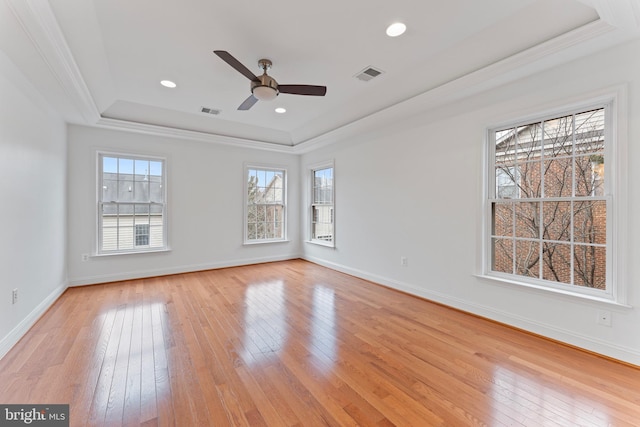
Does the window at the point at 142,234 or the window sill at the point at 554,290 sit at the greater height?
the window at the point at 142,234

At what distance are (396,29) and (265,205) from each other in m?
4.42

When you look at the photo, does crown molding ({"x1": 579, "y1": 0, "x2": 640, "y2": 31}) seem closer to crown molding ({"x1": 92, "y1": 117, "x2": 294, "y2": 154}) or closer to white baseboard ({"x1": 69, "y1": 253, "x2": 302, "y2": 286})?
crown molding ({"x1": 92, "y1": 117, "x2": 294, "y2": 154})

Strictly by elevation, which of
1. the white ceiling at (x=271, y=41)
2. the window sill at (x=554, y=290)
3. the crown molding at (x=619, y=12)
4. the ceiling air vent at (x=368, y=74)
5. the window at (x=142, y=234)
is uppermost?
the ceiling air vent at (x=368, y=74)

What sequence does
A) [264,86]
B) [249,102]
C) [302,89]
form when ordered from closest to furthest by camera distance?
[264,86]
[302,89]
[249,102]

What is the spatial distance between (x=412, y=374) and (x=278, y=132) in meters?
5.12

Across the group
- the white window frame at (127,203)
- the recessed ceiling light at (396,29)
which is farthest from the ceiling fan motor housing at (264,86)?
the white window frame at (127,203)

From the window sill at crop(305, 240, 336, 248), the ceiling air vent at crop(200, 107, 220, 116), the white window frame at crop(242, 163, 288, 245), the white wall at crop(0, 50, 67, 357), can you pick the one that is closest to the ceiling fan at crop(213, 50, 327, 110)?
the ceiling air vent at crop(200, 107, 220, 116)

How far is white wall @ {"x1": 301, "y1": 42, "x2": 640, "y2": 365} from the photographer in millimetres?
2227

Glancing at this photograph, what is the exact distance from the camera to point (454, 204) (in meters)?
3.38

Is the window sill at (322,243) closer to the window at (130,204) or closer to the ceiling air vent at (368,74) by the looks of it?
the window at (130,204)

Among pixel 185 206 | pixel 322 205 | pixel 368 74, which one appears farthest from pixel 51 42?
pixel 322 205

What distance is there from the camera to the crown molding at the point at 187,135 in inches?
170

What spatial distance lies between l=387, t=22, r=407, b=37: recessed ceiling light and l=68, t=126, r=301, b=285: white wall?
3.93 metres

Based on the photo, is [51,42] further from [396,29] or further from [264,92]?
[396,29]
